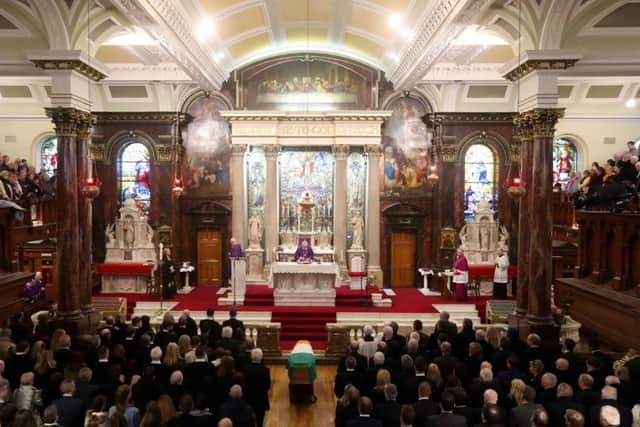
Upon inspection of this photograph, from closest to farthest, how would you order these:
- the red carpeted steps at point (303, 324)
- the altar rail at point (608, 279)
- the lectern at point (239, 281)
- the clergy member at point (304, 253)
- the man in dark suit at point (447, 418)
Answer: the man in dark suit at point (447, 418) < the altar rail at point (608, 279) < the red carpeted steps at point (303, 324) < the lectern at point (239, 281) < the clergy member at point (304, 253)

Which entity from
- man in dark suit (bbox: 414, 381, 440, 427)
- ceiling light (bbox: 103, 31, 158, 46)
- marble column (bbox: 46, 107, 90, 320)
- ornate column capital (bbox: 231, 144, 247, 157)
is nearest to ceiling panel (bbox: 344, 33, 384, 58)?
ornate column capital (bbox: 231, 144, 247, 157)

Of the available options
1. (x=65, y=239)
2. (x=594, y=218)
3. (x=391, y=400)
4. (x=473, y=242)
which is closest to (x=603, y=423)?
(x=391, y=400)

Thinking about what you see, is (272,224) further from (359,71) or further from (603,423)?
(603,423)

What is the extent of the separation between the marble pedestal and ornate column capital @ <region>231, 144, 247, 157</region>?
145 inches

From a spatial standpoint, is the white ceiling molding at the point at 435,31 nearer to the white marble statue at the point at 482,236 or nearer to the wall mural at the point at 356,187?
the wall mural at the point at 356,187

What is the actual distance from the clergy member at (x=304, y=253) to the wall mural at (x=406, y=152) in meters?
4.57

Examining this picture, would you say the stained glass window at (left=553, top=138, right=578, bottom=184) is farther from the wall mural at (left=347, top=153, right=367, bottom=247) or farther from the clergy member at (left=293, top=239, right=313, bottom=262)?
the clergy member at (left=293, top=239, right=313, bottom=262)

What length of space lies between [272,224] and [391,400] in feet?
47.1

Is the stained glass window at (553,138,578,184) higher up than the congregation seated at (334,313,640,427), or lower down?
higher up

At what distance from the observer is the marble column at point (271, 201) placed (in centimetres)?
2123

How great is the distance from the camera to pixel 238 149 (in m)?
21.4

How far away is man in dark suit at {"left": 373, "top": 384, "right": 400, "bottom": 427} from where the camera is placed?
282 inches

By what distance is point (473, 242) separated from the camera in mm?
21281

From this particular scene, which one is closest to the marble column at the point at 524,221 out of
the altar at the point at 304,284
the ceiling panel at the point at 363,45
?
the altar at the point at 304,284
